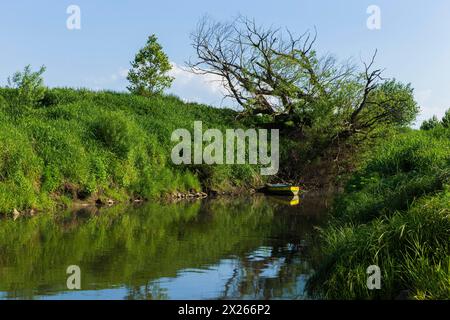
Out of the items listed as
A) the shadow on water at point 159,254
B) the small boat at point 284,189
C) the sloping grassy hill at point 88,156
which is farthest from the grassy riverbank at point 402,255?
the small boat at point 284,189

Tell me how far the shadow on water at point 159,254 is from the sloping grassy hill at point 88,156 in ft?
5.48

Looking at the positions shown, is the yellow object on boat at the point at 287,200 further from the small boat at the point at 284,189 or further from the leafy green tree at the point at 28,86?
the leafy green tree at the point at 28,86

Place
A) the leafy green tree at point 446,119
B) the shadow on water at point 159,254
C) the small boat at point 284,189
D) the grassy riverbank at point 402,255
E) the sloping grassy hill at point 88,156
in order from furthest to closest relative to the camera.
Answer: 1. the leafy green tree at point 446,119
2. the small boat at point 284,189
3. the sloping grassy hill at point 88,156
4. the shadow on water at point 159,254
5. the grassy riverbank at point 402,255

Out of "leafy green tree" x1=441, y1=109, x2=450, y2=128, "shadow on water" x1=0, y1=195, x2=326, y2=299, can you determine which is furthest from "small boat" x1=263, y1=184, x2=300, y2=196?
"leafy green tree" x1=441, y1=109, x2=450, y2=128

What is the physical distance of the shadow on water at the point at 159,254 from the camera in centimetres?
1009

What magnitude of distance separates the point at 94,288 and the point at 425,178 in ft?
20.9

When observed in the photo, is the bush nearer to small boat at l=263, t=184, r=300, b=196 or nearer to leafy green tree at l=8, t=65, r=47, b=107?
leafy green tree at l=8, t=65, r=47, b=107

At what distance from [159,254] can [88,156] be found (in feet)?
39.5

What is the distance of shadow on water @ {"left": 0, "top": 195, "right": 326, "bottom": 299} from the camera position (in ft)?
33.1

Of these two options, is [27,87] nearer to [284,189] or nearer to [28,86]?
[28,86]

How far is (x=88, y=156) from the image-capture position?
971 inches

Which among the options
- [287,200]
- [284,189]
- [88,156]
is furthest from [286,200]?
[88,156]

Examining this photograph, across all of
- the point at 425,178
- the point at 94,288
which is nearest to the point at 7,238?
the point at 94,288
